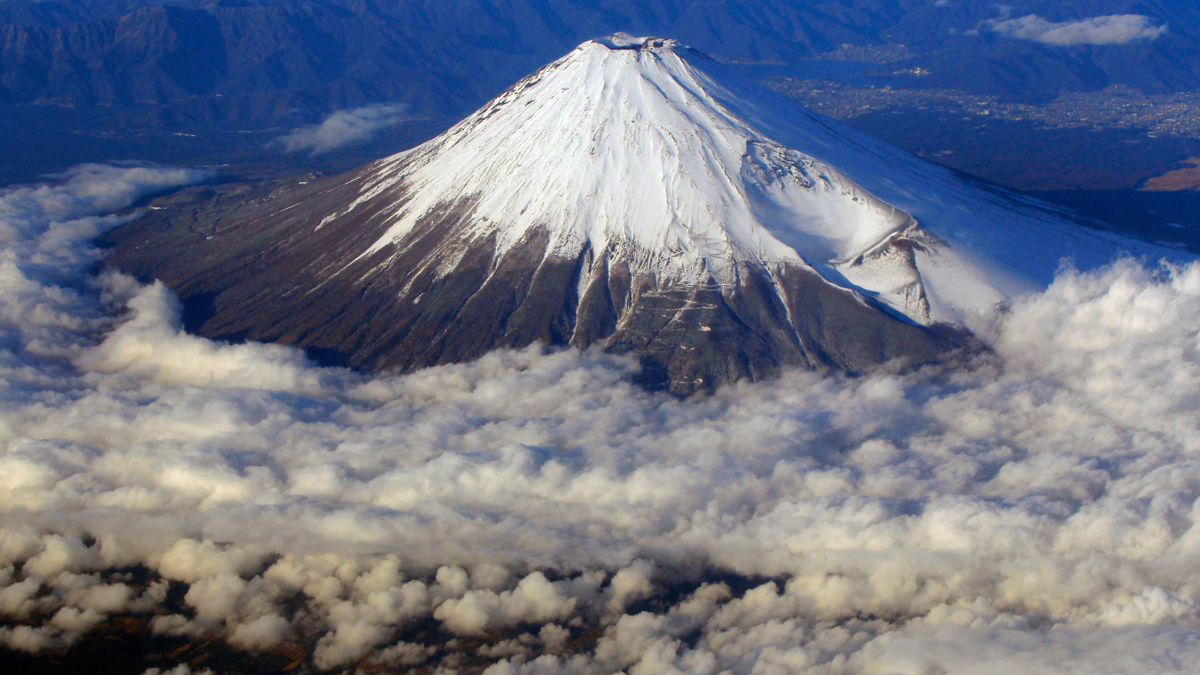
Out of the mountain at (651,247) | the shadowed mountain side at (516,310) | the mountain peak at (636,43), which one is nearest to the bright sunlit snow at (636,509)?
the shadowed mountain side at (516,310)

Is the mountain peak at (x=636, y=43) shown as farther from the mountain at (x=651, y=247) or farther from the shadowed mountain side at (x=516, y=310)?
the shadowed mountain side at (x=516, y=310)

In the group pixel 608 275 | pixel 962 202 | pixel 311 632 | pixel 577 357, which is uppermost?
pixel 962 202

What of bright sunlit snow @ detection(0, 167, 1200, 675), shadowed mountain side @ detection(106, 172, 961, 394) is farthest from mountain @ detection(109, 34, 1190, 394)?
bright sunlit snow @ detection(0, 167, 1200, 675)

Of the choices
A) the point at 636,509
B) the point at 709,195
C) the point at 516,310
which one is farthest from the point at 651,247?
the point at 636,509

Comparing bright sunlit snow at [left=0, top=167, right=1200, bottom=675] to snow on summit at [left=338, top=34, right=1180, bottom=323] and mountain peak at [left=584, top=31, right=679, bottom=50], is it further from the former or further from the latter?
mountain peak at [left=584, top=31, right=679, bottom=50]

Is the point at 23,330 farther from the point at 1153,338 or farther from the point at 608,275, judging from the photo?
the point at 1153,338

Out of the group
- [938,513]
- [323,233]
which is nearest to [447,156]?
[323,233]
